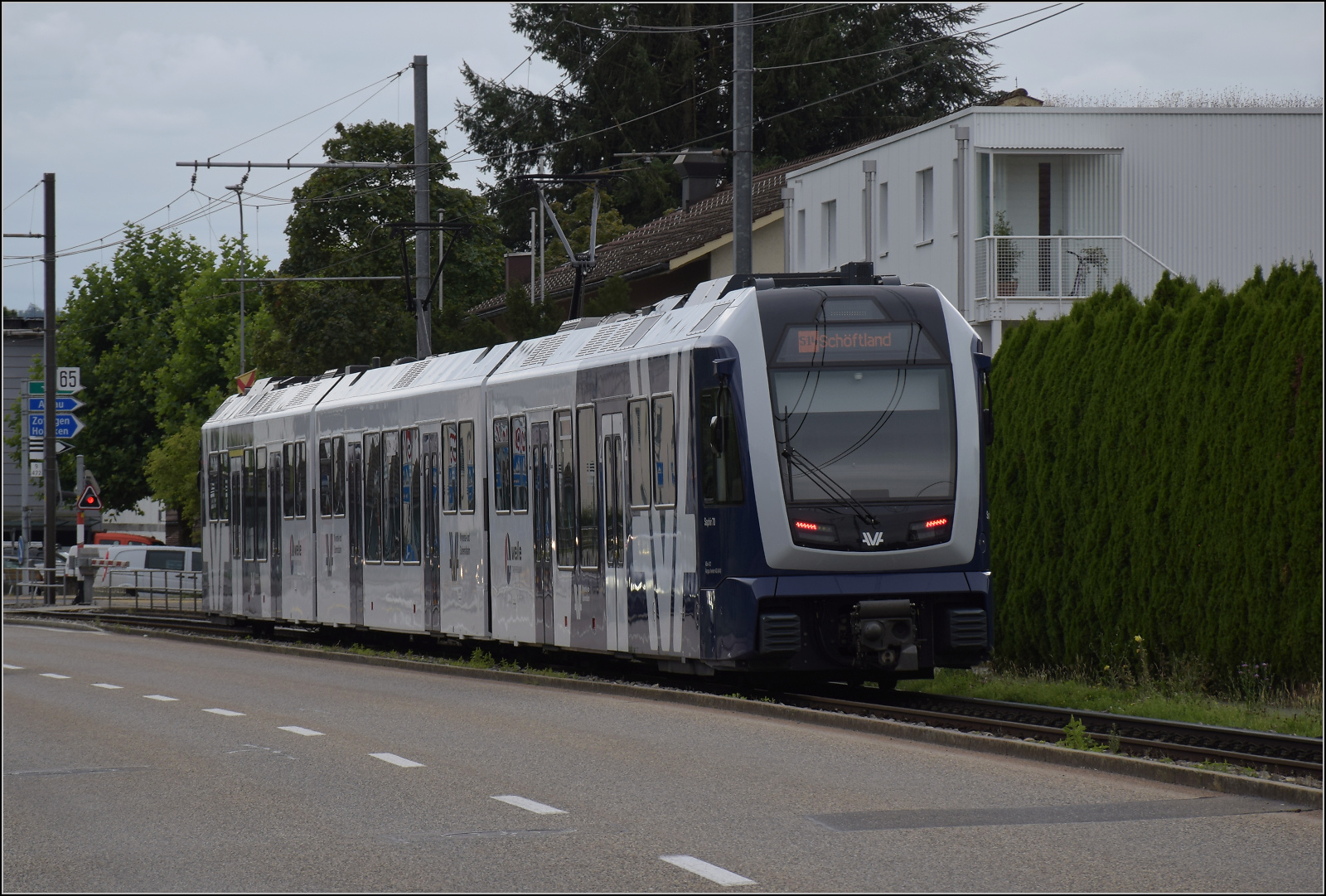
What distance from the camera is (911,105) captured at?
59.0 m

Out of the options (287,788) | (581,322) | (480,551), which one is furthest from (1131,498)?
(287,788)

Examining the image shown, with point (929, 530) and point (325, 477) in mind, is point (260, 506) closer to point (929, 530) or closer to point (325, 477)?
point (325, 477)

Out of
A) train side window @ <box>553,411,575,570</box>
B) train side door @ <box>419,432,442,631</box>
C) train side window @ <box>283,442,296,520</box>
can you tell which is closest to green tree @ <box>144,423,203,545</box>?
train side window @ <box>283,442,296,520</box>

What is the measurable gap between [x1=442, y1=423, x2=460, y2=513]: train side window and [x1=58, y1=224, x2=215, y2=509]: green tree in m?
55.4

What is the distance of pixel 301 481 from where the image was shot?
2830 centimetres

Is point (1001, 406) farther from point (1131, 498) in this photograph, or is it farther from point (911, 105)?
point (911, 105)

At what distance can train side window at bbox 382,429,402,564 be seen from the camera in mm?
24703

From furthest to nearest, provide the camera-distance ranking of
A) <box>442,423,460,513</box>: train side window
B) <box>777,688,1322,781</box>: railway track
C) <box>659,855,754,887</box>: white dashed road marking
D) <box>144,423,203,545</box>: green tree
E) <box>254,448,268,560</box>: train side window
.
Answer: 1. <box>144,423,203,545</box>: green tree
2. <box>254,448,268,560</box>: train side window
3. <box>442,423,460,513</box>: train side window
4. <box>777,688,1322,781</box>: railway track
5. <box>659,855,754,887</box>: white dashed road marking

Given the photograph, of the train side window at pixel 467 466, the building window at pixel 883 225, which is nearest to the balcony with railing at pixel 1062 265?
the building window at pixel 883 225

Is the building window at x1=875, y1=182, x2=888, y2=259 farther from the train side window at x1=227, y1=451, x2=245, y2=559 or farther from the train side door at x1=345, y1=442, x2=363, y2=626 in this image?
the train side door at x1=345, y1=442, x2=363, y2=626

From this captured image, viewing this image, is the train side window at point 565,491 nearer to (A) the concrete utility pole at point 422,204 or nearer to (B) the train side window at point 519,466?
(B) the train side window at point 519,466

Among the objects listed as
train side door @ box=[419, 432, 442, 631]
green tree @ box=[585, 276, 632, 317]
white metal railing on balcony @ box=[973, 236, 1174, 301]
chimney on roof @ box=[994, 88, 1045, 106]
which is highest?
chimney on roof @ box=[994, 88, 1045, 106]

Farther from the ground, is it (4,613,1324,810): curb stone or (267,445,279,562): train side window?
(267,445,279,562): train side window

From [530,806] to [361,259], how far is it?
48662 millimetres
